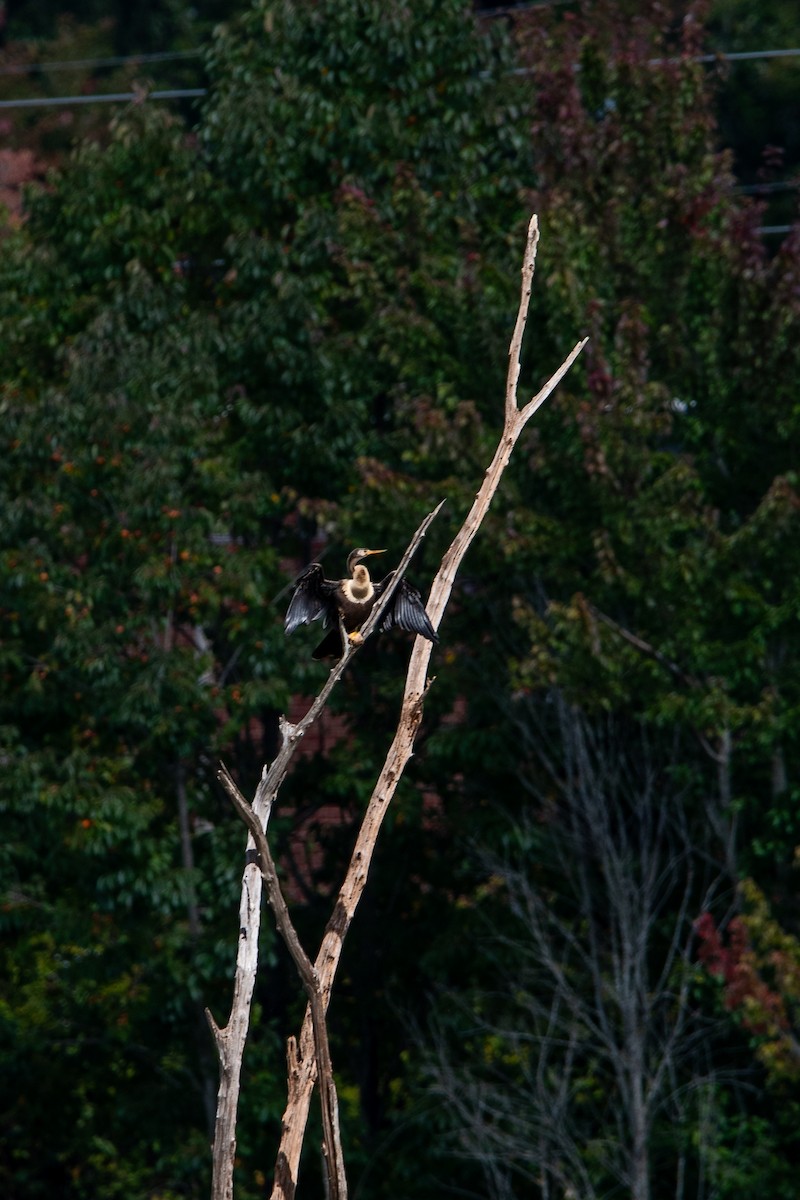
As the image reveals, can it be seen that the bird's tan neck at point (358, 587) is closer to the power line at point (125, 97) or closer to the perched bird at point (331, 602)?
the perched bird at point (331, 602)

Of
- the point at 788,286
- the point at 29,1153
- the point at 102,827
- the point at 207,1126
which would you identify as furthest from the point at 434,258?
the point at 29,1153

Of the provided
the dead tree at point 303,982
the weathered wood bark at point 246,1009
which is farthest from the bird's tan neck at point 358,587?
the weathered wood bark at point 246,1009

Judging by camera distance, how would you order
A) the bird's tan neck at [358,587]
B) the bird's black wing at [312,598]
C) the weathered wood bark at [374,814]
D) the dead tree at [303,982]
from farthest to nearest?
the bird's tan neck at [358,587], the bird's black wing at [312,598], the weathered wood bark at [374,814], the dead tree at [303,982]

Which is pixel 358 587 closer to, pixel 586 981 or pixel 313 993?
pixel 313 993

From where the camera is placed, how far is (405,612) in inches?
215

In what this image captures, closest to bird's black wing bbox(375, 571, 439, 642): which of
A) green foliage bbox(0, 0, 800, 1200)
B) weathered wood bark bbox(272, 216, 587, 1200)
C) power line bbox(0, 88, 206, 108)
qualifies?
weathered wood bark bbox(272, 216, 587, 1200)

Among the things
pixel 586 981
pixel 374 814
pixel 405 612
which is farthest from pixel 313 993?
pixel 586 981

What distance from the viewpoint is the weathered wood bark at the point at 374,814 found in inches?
181

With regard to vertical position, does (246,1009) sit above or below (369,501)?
above

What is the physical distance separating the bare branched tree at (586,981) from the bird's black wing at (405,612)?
5523 millimetres

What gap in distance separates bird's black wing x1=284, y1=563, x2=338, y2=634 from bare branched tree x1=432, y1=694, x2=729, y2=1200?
497cm

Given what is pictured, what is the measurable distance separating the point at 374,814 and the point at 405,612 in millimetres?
784

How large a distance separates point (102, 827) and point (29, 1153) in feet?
14.5

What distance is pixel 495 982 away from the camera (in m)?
12.6
